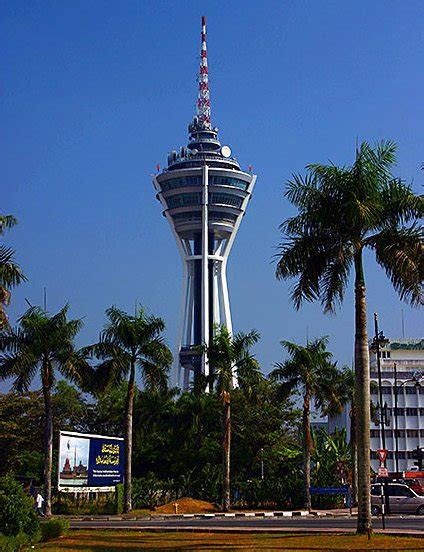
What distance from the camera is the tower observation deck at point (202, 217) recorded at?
506 ft

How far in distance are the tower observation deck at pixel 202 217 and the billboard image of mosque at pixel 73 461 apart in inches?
3992

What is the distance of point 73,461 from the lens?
47.4 meters

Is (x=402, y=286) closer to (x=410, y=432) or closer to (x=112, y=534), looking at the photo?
(x=112, y=534)

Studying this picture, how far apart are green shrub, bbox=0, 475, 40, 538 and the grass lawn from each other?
71 centimetres

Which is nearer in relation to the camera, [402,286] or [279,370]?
[402,286]

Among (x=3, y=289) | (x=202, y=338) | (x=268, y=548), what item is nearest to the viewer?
(x=268, y=548)

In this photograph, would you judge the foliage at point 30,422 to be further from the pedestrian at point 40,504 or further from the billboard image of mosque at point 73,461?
the pedestrian at point 40,504

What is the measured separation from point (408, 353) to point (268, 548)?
12430cm

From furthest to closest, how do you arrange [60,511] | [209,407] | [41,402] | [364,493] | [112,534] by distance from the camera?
[41,402], [209,407], [60,511], [112,534], [364,493]

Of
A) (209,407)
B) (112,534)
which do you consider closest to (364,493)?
(112,534)

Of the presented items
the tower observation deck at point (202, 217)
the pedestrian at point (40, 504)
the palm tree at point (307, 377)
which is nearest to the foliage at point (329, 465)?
the palm tree at point (307, 377)

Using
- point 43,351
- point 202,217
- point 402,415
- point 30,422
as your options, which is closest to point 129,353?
point 43,351

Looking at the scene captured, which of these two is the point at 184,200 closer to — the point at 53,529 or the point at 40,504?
the point at 40,504

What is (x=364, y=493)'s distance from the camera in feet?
80.9
